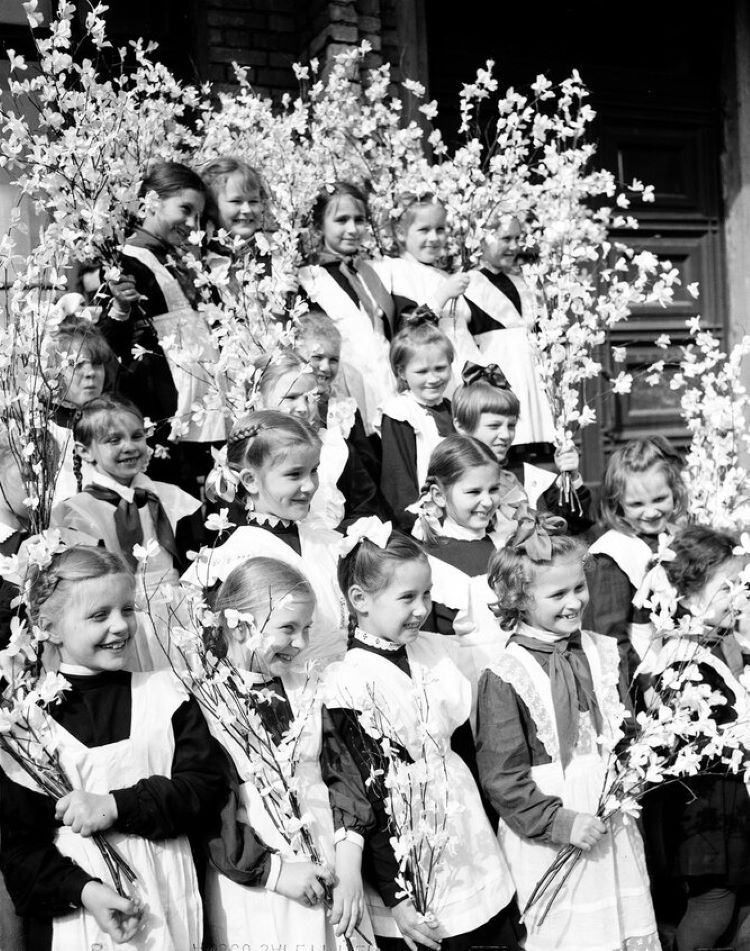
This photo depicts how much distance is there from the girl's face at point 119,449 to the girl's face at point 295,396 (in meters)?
0.46

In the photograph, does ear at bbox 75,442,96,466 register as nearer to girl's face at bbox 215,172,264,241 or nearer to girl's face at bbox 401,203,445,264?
girl's face at bbox 215,172,264,241

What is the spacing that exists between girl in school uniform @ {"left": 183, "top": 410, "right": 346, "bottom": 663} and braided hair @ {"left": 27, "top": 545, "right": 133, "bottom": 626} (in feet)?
1.83

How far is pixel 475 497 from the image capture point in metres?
3.68

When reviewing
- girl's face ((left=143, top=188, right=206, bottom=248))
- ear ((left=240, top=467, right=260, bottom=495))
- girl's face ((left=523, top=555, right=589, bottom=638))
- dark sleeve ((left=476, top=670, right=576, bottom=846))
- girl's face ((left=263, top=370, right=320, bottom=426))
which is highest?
girl's face ((left=143, top=188, right=206, bottom=248))

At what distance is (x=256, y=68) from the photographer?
5.86 metres

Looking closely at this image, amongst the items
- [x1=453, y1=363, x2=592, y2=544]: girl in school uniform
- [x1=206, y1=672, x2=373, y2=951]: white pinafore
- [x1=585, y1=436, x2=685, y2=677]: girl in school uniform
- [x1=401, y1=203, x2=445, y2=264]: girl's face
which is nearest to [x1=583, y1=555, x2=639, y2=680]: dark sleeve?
[x1=585, y1=436, x2=685, y2=677]: girl in school uniform

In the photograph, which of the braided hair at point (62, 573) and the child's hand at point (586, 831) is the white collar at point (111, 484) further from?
the child's hand at point (586, 831)

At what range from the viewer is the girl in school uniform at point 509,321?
4.88 m

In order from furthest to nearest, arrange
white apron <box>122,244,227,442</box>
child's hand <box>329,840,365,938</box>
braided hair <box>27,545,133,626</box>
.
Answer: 1. white apron <box>122,244,227,442</box>
2. braided hair <box>27,545,133,626</box>
3. child's hand <box>329,840,365,938</box>

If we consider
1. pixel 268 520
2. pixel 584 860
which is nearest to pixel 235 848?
pixel 584 860

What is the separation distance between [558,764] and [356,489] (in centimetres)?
141

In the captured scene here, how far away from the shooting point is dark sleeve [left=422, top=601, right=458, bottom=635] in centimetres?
357

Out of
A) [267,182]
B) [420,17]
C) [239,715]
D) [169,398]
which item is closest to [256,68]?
[420,17]

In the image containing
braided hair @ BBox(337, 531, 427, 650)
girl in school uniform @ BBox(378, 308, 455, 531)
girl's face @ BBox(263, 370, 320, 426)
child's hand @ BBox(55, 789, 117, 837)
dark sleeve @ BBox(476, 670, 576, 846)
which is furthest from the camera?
girl in school uniform @ BBox(378, 308, 455, 531)
